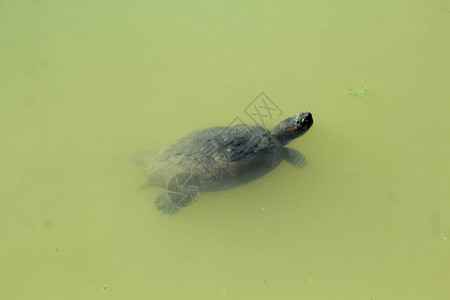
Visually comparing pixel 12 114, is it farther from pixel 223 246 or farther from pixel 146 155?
pixel 223 246

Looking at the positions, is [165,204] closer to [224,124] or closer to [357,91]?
[224,124]

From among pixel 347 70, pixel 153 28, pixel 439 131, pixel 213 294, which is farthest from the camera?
pixel 153 28

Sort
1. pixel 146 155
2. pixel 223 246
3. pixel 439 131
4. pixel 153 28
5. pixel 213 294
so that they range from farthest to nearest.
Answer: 1. pixel 153 28
2. pixel 439 131
3. pixel 146 155
4. pixel 223 246
5. pixel 213 294

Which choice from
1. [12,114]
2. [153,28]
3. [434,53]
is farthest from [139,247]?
[434,53]

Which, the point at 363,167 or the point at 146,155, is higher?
the point at 146,155

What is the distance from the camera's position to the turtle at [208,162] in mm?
3613

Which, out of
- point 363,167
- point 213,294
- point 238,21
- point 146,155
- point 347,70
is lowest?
point 213,294

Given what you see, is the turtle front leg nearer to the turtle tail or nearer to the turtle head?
the turtle head

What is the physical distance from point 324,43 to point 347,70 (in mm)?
567

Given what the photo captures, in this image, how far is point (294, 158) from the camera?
4.18m

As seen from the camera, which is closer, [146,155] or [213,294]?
[213,294]

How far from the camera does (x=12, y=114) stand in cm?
465

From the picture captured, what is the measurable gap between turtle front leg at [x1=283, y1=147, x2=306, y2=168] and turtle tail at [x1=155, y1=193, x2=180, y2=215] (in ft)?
4.53

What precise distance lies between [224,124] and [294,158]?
3.15 feet
